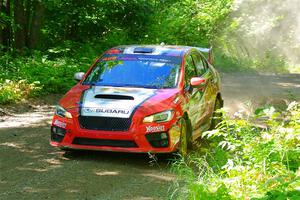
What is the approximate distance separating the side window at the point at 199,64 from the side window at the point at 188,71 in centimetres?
28

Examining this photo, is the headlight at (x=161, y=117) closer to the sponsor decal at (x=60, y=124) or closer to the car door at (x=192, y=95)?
the car door at (x=192, y=95)

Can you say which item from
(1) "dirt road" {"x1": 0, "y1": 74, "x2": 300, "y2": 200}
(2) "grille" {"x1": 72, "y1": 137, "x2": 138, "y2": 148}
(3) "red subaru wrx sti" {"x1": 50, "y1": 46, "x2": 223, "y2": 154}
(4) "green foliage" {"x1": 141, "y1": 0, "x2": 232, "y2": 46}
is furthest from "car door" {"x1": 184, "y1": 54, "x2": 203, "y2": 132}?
(4) "green foliage" {"x1": 141, "y1": 0, "x2": 232, "y2": 46}

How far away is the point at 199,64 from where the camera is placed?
1050 centimetres

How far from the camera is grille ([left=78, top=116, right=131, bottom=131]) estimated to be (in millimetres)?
7977

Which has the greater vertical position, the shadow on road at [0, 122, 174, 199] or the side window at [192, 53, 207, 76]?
the side window at [192, 53, 207, 76]

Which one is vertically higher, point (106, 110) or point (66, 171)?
point (106, 110)

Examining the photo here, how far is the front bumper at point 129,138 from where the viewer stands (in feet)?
26.1

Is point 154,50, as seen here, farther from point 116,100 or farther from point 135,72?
point 116,100

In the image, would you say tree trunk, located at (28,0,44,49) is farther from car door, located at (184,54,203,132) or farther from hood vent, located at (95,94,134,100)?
hood vent, located at (95,94,134,100)

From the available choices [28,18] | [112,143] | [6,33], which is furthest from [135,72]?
[28,18]

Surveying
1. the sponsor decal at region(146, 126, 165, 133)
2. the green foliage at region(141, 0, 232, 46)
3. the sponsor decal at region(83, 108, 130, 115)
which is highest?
the sponsor decal at region(83, 108, 130, 115)

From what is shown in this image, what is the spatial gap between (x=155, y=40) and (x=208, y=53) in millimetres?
13823

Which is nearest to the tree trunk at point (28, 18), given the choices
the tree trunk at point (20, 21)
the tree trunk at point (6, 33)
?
the tree trunk at point (20, 21)

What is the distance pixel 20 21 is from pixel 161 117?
14.3 metres
